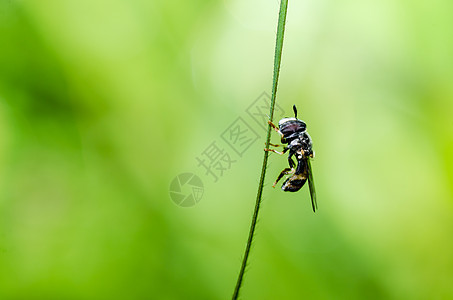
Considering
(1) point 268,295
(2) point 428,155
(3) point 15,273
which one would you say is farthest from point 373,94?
(3) point 15,273

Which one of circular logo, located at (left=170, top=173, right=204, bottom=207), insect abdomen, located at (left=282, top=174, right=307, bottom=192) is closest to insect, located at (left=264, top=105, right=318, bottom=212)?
insect abdomen, located at (left=282, top=174, right=307, bottom=192)

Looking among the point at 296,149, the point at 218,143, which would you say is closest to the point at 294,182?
the point at 296,149

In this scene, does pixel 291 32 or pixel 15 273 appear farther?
pixel 291 32

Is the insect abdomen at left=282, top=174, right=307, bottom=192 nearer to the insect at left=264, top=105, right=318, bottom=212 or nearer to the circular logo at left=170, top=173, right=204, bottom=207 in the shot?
the insect at left=264, top=105, right=318, bottom=212

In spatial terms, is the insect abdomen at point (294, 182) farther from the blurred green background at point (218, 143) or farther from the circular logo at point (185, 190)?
the circular logo at point (185, 190)

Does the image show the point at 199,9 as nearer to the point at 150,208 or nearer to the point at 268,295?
the point at 150,208

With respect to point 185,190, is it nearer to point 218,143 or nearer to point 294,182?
point 218,143
